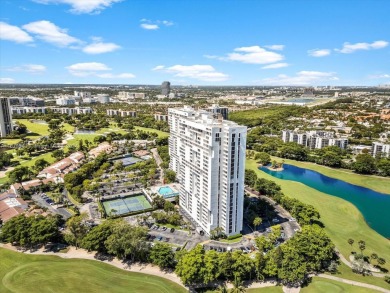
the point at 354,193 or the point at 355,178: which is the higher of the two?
the point at 355,178

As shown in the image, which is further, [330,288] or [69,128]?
[69,128]

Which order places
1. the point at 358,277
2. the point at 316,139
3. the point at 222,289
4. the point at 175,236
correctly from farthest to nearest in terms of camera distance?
the point at 316,139, the point at 175,236, the point at 358,277, the point at 222,289

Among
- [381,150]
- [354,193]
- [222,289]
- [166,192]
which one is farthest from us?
[381,150]

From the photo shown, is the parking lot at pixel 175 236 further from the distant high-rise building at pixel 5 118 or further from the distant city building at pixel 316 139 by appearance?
the distant high-rise building at pixel 5 118

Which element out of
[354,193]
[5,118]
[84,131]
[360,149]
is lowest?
[354,193]

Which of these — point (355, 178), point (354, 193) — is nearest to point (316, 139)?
point (355, 178)

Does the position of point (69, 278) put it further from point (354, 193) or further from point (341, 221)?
point (354, 193)

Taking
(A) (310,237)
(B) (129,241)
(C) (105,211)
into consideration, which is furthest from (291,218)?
(C) (105,211)

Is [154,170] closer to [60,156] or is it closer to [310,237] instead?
[60,156]
